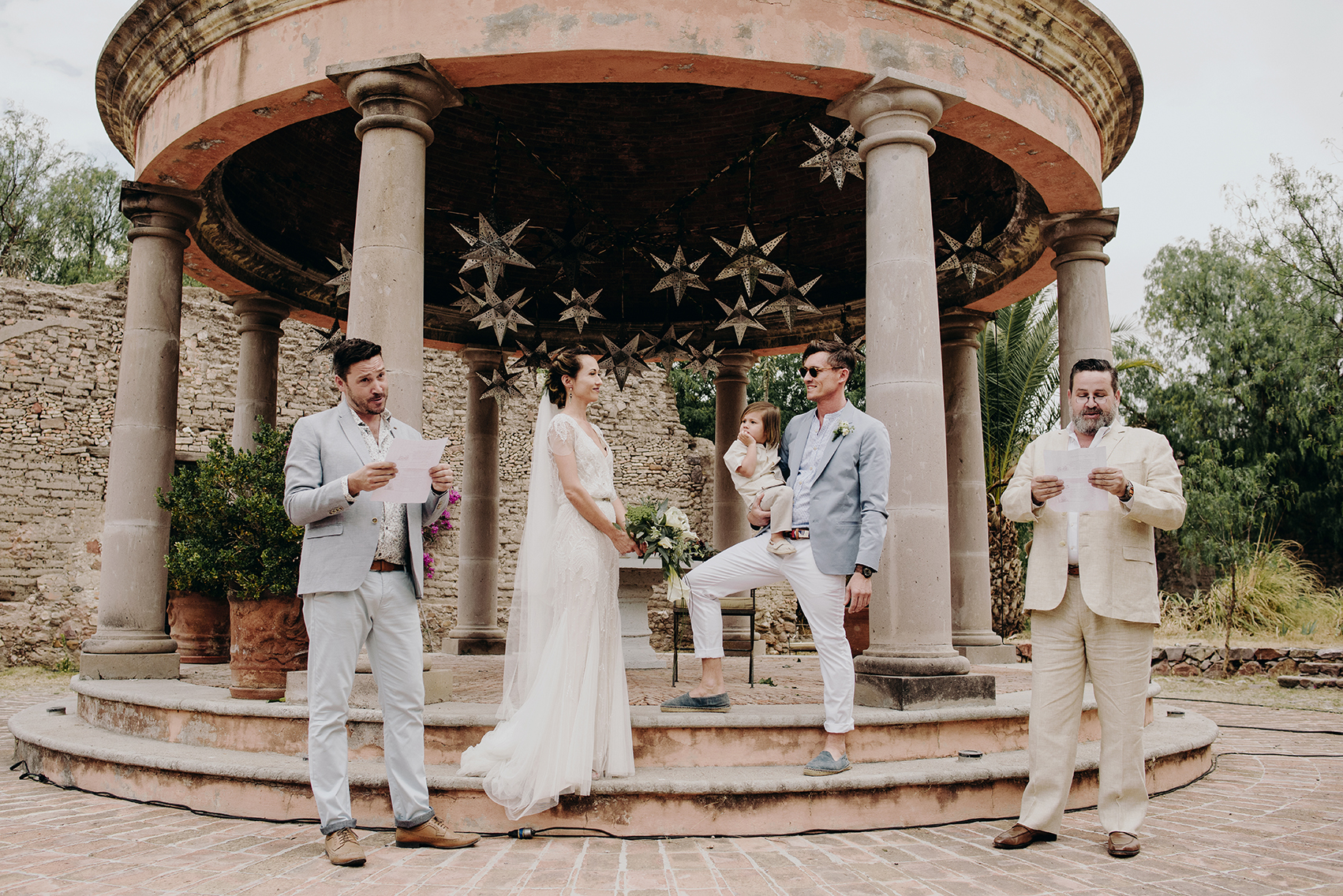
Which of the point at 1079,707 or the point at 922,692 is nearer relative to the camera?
the point at 1079,707

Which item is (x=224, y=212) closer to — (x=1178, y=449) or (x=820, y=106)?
(x=820, y=106)

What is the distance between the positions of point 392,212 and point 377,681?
2883 millimetres

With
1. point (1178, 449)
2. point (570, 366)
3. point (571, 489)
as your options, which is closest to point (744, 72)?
point (570, 366)

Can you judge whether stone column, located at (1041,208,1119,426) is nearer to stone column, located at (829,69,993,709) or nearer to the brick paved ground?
stone column, located at (829,69,993,709)

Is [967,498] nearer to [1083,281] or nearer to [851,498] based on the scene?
[1083,281]

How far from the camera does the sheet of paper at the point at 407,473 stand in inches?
146

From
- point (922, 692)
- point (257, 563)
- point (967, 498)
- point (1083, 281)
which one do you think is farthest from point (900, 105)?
point (257, 563)

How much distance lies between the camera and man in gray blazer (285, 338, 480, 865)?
3.75 metres

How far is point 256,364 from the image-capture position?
9719 millimetres

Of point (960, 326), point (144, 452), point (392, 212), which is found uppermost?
point (960, 326)

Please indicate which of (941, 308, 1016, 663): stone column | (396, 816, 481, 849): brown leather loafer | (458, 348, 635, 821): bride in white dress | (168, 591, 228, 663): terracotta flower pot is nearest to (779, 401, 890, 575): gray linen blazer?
(458, 348, 635, 821): bride in white dress

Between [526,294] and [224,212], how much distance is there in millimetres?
4001

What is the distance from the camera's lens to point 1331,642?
1338cm

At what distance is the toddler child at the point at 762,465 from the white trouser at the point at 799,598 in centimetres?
16
